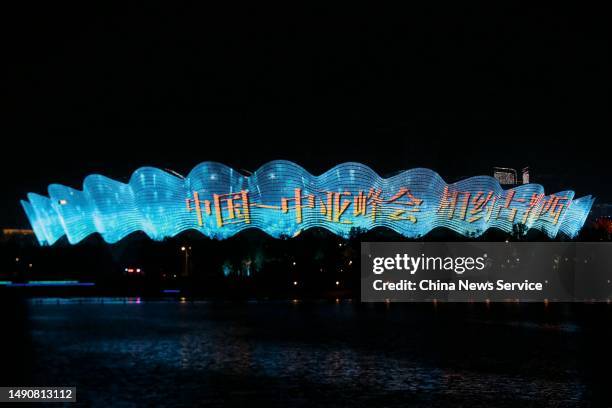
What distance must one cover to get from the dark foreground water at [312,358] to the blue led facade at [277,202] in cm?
3497

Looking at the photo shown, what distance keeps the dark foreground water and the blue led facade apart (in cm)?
3497

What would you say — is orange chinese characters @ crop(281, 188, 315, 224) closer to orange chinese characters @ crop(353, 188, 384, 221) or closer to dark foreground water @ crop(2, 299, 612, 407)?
orange chinese characters @ crop(353, 188, 384, 221)

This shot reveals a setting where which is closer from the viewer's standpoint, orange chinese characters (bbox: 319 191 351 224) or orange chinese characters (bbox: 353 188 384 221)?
orange chinese characters (bbox: 319 191 351 224)

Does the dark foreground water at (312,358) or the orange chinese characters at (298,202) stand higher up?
the orange chinese characters at (298,202)

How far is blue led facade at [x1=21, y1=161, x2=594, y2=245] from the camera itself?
62938 mm

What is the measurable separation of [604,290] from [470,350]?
2798 centimetres

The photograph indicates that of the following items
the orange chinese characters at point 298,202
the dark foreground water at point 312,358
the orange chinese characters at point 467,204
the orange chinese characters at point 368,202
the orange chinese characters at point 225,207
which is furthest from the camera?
the orange chinese characters at point 467,204

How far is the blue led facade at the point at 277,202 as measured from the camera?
62.9 metres

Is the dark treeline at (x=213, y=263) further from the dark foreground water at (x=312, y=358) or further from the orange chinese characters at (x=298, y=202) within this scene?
the dark foreground water at (x=312, y=358)

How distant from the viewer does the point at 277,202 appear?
208 ft

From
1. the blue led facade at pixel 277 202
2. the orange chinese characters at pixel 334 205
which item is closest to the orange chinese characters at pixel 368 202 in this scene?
the blue led facade at pixel 277 202

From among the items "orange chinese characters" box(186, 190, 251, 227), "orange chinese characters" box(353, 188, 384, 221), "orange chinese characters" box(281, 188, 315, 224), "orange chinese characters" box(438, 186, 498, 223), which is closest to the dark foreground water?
"orange chinese characters" box(186, 190, 251, 227)

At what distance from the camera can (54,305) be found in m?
32.5

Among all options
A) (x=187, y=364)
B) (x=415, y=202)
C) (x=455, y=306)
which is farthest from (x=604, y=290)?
A: (x=187, y=364)
